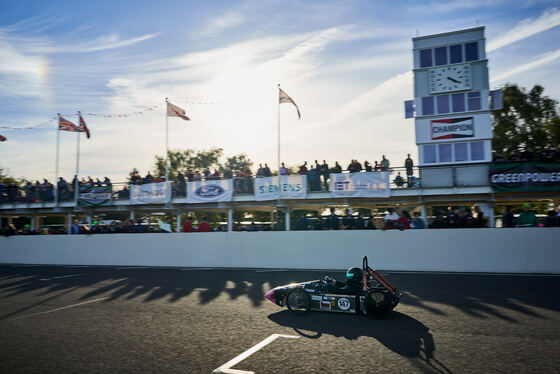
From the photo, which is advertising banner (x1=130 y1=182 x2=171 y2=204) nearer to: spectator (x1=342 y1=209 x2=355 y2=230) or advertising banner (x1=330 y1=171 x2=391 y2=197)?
advertising banner (x1=330 y1=171 x2=391 y2=197)

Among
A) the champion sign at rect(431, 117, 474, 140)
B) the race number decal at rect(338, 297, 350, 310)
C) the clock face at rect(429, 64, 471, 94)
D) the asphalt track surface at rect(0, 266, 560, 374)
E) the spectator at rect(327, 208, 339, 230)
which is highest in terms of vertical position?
the clock face at rect(429, 64, 471, 94)

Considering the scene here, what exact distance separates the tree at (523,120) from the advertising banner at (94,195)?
3951 centimetres

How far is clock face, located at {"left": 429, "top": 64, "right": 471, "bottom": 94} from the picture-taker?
22.0m

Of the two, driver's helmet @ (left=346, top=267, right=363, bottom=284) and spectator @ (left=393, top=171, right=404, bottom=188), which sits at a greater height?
spectator @ (left=393, top=171, right=404, bottom=188)

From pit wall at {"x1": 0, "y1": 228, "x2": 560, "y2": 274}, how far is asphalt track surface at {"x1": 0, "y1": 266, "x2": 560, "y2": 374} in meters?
2.65

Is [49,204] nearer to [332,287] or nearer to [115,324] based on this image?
[115,324]

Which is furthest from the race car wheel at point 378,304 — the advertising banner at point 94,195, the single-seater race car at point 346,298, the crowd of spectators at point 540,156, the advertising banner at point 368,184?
the advertising banner at point 94,195

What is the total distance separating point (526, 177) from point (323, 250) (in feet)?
33.4

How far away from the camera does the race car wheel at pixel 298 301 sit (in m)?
8.45

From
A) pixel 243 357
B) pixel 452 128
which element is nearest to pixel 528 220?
pixel 452 128

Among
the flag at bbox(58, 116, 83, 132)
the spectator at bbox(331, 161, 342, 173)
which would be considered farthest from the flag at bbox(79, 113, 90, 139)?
the spectator at bbox(331, 161, 342, 173)

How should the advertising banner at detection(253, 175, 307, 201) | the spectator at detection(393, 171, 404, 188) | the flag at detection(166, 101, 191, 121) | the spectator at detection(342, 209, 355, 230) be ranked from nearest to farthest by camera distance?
the spectator at detection(342, 209, 355, 230) → the spectator at detection(393, 171, 404, 188) → the advertising banner at detection(253, 175, 307, 201) → the flag at detection(166, 101, 191, 121)

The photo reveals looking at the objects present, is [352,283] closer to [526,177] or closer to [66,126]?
[526,177]

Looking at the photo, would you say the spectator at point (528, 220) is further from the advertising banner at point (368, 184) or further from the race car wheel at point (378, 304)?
the race car wheel at point (378, 304)
